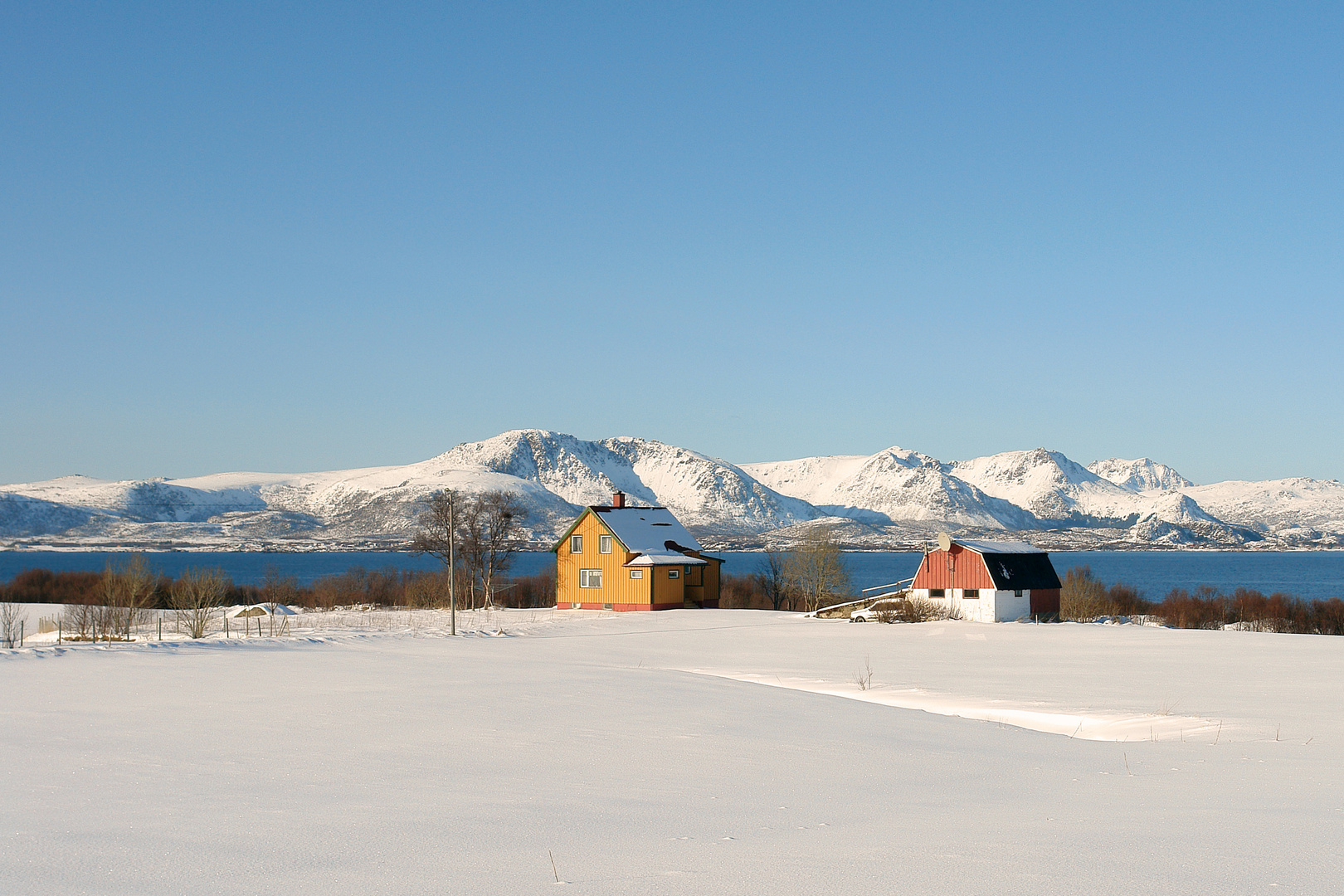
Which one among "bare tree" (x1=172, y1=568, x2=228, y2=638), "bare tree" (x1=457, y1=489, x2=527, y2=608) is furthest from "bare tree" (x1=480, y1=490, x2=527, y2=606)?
"bare tree" (x1=172, y1=568, x2=228, y2=638)

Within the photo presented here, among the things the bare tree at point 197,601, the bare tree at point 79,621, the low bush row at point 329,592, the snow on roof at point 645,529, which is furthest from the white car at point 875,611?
the bare tree at point 79,621

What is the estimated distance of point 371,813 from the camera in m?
9.59

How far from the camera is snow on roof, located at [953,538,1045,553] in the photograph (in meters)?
62.0

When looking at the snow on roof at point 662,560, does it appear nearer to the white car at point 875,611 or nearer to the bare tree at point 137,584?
the white car at point 875,611

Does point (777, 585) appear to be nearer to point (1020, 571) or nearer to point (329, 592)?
point (1020, 571)

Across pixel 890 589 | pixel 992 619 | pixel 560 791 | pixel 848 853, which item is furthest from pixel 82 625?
pixel 890 589

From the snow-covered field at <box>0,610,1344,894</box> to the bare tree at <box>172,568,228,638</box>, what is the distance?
13.9m

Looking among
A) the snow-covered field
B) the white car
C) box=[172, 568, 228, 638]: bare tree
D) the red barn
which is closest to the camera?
the snow-covered field

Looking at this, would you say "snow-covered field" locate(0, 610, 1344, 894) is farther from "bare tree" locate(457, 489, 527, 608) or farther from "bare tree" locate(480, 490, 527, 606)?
"bare tree" locate(457, 489, 527, 608)

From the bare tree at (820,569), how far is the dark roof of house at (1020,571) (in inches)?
564

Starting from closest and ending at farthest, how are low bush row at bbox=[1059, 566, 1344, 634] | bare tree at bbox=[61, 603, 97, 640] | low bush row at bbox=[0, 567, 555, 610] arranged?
bare tree at bbox=[61, 603, 97, 640], low bush row at bbox=[1059, 566, 1344, 634], low bush row at bbox=[0, 567, 555, 610]

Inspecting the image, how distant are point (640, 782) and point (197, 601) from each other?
129 feet

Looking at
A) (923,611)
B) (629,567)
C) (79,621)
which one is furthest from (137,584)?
(923,611)

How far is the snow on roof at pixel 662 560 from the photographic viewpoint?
65.0 m
